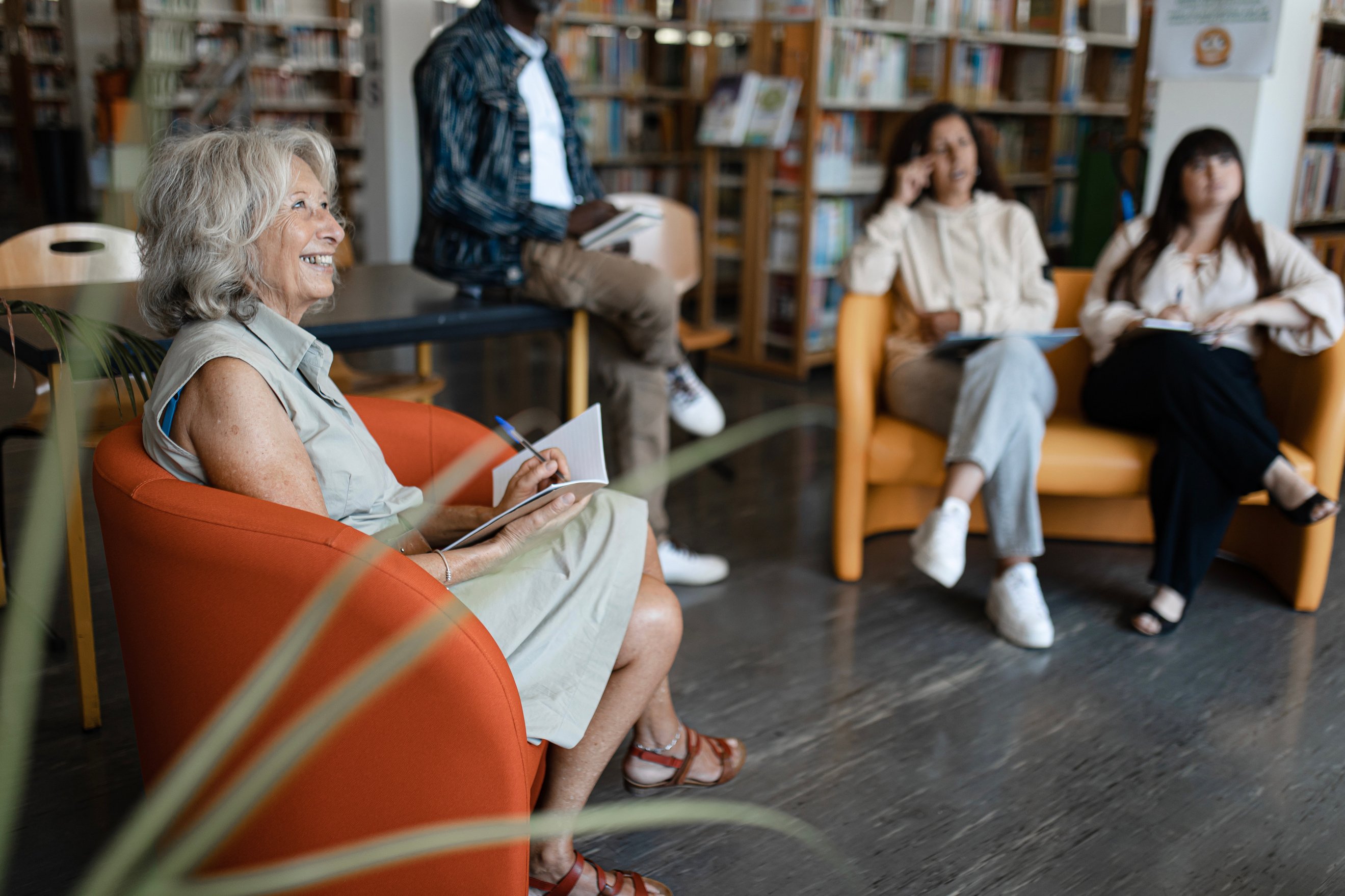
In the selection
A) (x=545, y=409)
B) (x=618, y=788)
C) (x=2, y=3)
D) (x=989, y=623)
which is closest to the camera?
(x=618, y=788)

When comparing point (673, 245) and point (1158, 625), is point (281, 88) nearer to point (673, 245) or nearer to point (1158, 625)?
point (673, 245)

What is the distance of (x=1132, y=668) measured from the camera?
2367 mm

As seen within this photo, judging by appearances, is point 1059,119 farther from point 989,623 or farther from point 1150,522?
point 989,623

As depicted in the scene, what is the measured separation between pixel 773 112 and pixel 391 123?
178 centimetres

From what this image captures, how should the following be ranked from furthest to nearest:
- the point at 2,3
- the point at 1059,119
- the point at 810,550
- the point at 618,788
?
the point at 2,3
the point at 1059,119
the point at 810,550
the point at 618,788

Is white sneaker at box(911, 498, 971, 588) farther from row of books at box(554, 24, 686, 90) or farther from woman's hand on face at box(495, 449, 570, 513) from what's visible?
row of books at box(554, 24, 686, 90)

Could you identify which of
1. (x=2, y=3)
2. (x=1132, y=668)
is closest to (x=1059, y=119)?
(x=1132, y=668)

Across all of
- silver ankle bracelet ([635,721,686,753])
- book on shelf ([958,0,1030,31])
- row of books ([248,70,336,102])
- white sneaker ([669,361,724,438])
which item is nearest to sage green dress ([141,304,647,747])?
silver ankle bracelet ([635,721,686,753])

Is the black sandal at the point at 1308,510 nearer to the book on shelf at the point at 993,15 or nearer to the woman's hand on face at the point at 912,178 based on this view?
the woman's hand on face at the point at 912,178

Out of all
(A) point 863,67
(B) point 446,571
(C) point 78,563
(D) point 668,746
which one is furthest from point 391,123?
(B) point 446,571

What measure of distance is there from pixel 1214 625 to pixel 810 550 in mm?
998

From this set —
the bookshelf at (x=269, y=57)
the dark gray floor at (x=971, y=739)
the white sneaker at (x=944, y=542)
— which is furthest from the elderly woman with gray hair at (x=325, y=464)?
the bookshelf at (x=269, y=57)

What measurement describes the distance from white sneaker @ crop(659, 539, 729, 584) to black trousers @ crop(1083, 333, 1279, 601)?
1.04 m

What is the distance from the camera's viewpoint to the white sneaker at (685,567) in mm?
2713
